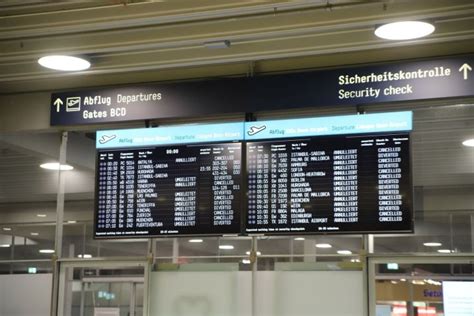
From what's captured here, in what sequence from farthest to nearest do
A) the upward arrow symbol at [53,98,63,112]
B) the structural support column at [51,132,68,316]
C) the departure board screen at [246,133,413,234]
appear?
the upward arrow symbol at [53,98,63,112], the structural support column at [51,132,68,316], the departure board screen at [246,133,413,234]

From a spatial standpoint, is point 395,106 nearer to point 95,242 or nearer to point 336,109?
point 336,109

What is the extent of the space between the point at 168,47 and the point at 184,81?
629 millimetres

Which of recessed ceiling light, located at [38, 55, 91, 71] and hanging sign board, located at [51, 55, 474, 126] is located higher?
recessed ceiling light, located at [38, 55, 91, 71]

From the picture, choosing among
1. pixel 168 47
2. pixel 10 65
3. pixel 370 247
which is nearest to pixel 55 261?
pixel 10 65

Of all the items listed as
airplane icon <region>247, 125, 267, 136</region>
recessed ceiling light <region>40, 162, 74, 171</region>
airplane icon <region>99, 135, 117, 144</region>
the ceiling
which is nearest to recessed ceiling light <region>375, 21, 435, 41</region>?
the ceiling

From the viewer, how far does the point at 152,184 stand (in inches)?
214

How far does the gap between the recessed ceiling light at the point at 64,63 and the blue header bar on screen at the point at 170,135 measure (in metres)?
0.62

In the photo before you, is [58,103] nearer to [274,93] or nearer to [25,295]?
[25,295]

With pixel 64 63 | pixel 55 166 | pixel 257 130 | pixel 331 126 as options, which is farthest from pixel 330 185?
pixel 55 166

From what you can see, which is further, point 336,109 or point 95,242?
point 95,242

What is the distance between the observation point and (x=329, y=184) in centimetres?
505

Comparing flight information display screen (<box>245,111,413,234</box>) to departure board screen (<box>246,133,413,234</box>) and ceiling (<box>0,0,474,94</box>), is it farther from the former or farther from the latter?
ceiling (<box>0,0,474,94</box>)

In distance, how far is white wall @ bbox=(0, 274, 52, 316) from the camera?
586 cm

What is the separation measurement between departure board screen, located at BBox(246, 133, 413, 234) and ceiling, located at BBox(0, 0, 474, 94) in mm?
623
